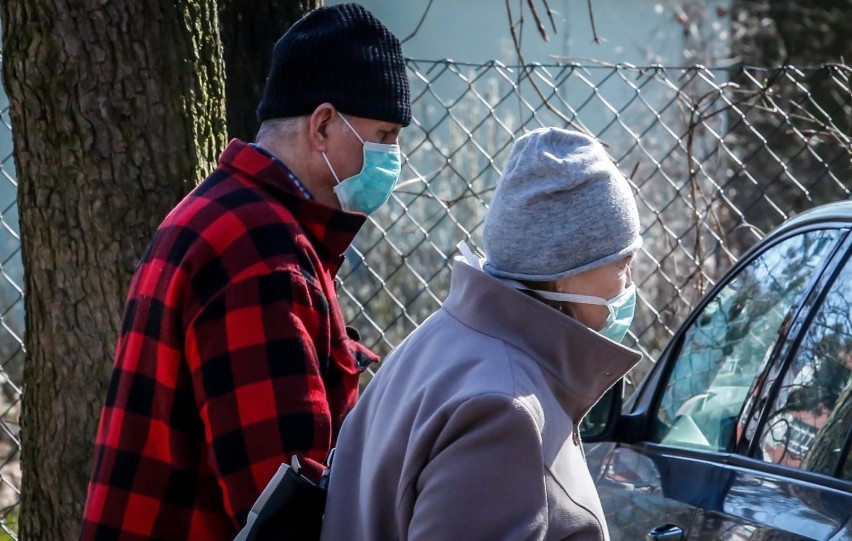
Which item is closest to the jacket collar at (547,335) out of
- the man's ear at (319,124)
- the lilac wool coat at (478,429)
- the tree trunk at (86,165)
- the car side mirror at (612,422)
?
the lilac wool coat at (478,429)

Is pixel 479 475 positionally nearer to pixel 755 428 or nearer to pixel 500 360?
pixel 500 360

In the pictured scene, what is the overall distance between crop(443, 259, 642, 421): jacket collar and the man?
446mm

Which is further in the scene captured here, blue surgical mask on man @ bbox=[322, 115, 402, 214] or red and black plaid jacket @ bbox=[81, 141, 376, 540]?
blue surgical mask on man @ bbox=[322, 115, 402, 214]

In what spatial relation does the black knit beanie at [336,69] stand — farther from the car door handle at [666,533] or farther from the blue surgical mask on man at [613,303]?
the car door handle at [666,533]

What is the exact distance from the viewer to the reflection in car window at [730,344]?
2.53 meters

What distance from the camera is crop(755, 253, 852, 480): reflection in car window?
2127mm

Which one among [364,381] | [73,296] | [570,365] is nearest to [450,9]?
[364,381]

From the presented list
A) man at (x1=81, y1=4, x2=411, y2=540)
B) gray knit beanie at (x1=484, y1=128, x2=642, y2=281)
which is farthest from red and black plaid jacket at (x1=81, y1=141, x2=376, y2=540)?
gray knit beanie at (x1=484, y1=128, x2=642, y2=281)

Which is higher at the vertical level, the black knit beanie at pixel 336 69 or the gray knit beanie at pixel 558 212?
the black knit beanie at pixel 336 69

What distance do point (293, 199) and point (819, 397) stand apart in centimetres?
105

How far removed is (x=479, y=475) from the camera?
1.59m

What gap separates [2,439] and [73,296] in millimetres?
4205

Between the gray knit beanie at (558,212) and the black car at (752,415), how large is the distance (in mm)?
607

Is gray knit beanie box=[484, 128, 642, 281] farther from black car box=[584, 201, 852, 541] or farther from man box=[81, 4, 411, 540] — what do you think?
black car box=[584, 201, 852, 541]
